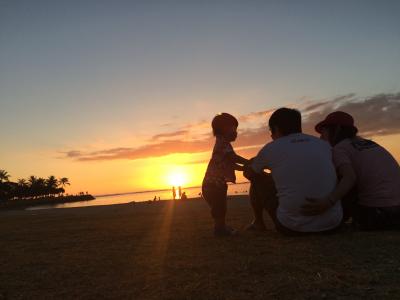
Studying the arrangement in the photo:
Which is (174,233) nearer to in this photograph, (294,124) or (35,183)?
(294,124)

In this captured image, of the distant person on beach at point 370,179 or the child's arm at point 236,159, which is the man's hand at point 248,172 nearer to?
the child's arm at point 236,159

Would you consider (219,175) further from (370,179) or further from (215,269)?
(215,269)

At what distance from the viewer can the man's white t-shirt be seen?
439cm

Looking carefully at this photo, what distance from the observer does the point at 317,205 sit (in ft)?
14.0

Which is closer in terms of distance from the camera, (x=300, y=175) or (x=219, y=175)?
(x=300, y=175)

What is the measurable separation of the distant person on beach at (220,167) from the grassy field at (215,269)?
0.48 metres

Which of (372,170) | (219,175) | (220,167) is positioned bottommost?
(372,170)

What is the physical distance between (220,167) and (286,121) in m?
1.29

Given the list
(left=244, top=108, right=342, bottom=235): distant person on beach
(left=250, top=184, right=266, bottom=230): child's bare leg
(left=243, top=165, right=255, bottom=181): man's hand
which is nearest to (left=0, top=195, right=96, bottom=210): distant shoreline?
(left=250, top=184, right=266, bottom=230): child's bare leg

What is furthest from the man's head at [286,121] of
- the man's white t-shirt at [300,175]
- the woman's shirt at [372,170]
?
the woman's shirt at [372,170]

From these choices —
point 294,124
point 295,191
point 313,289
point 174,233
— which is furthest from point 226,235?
point 313,289

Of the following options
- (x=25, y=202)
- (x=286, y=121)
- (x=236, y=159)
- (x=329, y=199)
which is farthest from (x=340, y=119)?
(x=25, y=202)

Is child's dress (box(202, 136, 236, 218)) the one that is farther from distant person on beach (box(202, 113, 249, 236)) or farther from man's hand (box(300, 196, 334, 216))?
man's hand (box(300, 196, 334, 216))

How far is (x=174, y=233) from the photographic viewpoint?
614 centimetres
